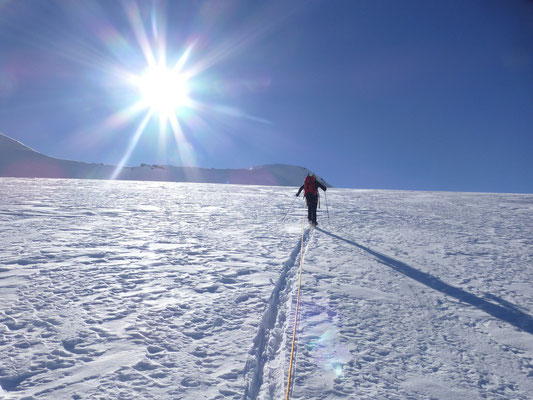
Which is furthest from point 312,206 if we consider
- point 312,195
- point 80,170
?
point 80,170

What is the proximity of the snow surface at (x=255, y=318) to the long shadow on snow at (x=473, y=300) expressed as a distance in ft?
0.09

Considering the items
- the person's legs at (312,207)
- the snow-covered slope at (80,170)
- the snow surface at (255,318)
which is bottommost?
the snow surface at (255,318)

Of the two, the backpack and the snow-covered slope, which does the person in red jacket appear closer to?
the backpack

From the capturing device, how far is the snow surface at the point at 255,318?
2.56 m

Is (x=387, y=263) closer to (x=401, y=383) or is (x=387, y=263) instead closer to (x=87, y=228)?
(x=401, y=383)

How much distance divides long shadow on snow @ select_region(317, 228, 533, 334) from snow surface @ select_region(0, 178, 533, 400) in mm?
28

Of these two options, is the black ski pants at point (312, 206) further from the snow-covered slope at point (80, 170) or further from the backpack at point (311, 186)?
the snow-covered slope at point (80, 170)

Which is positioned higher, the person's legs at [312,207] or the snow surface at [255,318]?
the person's legs at [312,207]

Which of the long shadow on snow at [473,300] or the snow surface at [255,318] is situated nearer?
the snow surface at [255,318]

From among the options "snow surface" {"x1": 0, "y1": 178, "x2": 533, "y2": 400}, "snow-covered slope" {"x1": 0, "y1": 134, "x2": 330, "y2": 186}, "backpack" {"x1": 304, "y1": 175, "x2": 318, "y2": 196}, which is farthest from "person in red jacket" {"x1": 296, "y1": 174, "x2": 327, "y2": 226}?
"snow-covered slope" {"x1": 0, "y1": 134, "x2": 330, "y2": 186}

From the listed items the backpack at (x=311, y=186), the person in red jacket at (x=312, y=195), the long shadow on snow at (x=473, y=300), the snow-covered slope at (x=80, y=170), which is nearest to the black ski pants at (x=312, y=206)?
the person in red jacket at (x=312, y=195)

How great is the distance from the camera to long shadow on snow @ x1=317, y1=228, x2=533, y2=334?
3729 millimetres

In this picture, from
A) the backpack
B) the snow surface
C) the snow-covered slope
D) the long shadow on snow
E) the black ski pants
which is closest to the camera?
the snow surface

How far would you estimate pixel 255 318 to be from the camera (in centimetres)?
357
